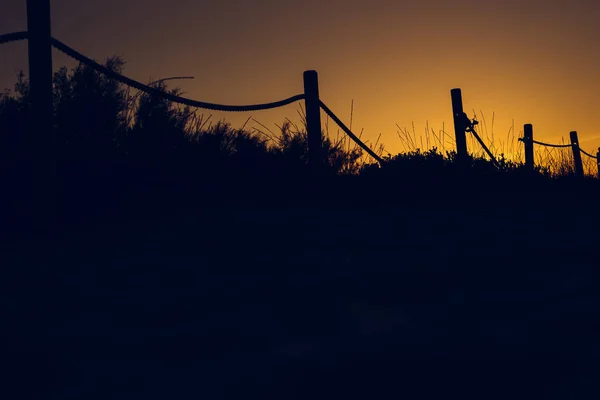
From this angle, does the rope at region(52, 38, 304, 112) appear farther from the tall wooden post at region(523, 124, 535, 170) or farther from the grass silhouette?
the tall wooden post at region(523, 124, 535, 170)

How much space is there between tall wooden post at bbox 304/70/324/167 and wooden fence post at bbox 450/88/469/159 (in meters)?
3.46

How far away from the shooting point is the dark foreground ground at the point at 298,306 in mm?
2195

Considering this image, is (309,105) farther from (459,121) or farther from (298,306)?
(298,306)

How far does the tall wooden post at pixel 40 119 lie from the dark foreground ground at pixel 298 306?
0.22m

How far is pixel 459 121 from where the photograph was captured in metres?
10.4

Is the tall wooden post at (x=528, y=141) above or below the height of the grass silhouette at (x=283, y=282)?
above

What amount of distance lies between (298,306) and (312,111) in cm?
480

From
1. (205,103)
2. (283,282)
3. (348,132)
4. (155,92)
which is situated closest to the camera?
(283,282)

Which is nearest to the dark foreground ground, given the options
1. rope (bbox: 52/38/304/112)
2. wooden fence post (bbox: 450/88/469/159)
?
rope (bbox: 52/38/304/112)

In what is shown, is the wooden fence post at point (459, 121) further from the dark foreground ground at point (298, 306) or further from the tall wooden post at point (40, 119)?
the tall wooden post at point (40, 119)

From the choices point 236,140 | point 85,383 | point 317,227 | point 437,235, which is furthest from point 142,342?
point 236,140

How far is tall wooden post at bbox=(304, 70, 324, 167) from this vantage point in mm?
7410

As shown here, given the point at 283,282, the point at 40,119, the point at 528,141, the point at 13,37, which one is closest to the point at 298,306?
the point at 283,282

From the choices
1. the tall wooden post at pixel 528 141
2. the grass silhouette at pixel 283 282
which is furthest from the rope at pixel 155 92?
the tall wooden post at pixel 528 141
